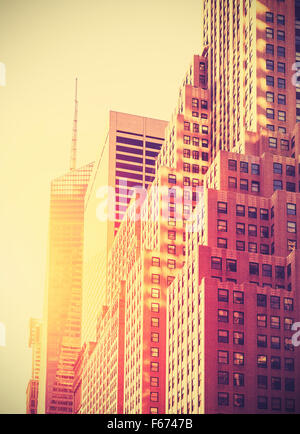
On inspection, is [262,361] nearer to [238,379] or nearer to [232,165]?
[238,379]

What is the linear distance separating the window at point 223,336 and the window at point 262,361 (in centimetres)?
625

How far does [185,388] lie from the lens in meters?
160

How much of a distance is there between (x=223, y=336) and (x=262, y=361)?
783cm

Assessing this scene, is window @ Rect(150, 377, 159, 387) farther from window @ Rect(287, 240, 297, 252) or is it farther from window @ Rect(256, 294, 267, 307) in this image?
window @ Rect(287, 240, 297, 252)

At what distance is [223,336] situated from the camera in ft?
510

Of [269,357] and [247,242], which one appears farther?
[247,242]

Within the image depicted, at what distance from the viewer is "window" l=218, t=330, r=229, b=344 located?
509 feet

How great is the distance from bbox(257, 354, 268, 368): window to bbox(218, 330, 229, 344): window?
246 inches

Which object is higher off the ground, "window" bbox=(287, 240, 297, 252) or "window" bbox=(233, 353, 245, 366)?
"window" bbox=(287, 240, 297, 252)

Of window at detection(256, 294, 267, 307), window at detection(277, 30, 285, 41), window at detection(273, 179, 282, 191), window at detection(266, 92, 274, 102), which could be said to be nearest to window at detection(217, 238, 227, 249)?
window at detection(256, 294, 267, 307)
